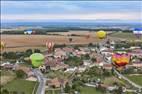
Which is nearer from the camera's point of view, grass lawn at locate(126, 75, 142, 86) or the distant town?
the distant town

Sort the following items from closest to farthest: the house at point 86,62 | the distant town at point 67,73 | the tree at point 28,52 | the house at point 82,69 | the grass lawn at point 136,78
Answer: the distant town at point 67,73 → the grass lawn at point 136,78 → the house at point 82,69 → the house at point 86,62 → the tree at point 28,52

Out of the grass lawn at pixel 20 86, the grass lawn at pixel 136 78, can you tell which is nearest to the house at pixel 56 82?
the grass lawn at pixel 20 86

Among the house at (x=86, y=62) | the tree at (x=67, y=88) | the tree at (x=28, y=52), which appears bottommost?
the house at (x=86, y=62)

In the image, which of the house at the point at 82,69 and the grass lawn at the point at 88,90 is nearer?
the grass lawn at the point at 88,90

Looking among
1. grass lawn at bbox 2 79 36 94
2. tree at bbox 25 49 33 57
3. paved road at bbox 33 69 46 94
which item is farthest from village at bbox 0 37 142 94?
tree at bbox 25 49 33 57

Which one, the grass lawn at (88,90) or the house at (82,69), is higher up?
the grass lawn at (88,90)

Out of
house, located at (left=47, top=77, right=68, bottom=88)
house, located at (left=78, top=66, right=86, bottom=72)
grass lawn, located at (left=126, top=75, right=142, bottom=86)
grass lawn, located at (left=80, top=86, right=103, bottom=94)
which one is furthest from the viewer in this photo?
house, located at (left=78, top=66, right=86, bottom=72)

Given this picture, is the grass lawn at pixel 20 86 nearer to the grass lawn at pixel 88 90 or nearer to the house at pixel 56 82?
the house at pixel 56 82

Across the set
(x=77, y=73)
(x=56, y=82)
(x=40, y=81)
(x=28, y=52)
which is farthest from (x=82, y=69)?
(x=28, y=52)

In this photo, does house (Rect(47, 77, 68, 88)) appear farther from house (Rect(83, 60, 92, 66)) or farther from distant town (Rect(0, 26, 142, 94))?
house (Rect(83, 60, 92, 66))
